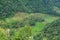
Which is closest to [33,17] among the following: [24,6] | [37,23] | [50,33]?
[37,23]

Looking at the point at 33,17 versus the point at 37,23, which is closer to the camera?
the point at 37,23

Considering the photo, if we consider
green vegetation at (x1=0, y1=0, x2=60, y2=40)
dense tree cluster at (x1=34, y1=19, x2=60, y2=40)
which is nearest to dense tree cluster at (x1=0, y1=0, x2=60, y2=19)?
green vegetation at (x1=0, y1=0, x2=60, y2=40)

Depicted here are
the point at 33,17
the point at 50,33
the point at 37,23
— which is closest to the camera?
the point at 50,33

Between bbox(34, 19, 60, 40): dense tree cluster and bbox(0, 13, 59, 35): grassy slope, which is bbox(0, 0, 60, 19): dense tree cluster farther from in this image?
bbox(34, 19, 60, 40): dense tree cluster

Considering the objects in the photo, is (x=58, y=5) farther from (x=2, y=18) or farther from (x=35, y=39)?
(x=35, y=39)

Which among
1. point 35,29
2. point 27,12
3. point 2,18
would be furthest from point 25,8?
point 35,29

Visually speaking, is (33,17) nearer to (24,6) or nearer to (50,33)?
(24,6)

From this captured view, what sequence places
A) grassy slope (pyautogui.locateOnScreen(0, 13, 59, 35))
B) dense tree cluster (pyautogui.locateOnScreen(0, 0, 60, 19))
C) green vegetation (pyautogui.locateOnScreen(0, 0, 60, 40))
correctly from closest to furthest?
green vegetation (pyautogui.locateOnScreen(0, 0, 60, 40)) → grassy slope (pyautogui.locateOnScreen(0, 13, 59, 35)) → dense tree cluster (pyautogui.locateOnScreen(0, 0, 60, 19))

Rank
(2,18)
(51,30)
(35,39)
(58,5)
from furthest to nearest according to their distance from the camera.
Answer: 1. (58,5)
2. (2,18)
3. (51,30)
4. (35,39)

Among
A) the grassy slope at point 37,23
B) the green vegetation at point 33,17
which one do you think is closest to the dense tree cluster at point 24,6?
the green vegetation at point 33,17

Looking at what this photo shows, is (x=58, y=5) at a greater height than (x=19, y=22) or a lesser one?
lesser

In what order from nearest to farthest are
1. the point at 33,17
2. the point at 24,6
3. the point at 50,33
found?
the point at 50,33
the point at 33,17
the point at 24,6
